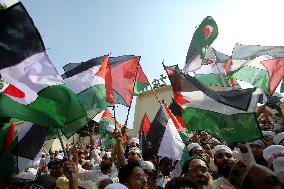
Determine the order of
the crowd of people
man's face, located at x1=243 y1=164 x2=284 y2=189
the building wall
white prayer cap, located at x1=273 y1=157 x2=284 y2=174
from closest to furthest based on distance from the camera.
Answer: man's face, located at x1=243 y1=164 x2=284 y2=189 → the crowd of people → white prayer cap, located at x1=273 y1=157 x2=284 y2=174 → the building wall

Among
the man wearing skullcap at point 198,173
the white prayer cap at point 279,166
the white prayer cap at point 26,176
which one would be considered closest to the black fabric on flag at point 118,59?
the white prayer cap at point 26,176

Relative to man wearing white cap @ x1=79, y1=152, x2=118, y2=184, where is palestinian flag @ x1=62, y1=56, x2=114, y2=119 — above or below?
above

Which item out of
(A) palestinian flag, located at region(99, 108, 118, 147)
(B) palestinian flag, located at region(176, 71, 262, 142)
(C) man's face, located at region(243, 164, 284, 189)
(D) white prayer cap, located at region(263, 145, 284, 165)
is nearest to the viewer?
(C) man's face, located at region(243, 164, 284, 189)

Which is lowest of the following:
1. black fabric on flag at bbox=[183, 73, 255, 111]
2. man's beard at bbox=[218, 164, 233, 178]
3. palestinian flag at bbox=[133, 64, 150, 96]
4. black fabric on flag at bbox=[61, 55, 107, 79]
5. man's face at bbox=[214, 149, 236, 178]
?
man's beard at bbox=[218, 164, 233, 178]

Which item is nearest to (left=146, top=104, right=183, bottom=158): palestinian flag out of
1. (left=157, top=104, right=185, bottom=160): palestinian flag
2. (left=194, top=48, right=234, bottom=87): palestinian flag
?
(left=157, top=104, right=185, bottom=160): palestinian flag

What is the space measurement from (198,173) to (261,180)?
2174 millimetres

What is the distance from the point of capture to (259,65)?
9.16 meters

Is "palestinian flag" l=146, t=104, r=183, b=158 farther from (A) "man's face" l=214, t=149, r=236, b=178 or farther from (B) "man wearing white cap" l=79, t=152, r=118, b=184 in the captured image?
(A) "man's face" l=214, t=149, r=236, b=178

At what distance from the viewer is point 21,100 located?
193 inches

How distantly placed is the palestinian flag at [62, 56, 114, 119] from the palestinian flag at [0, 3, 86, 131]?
159 centimetres

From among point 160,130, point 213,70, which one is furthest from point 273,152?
point 213,70

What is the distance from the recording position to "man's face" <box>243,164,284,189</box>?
7.98 feet

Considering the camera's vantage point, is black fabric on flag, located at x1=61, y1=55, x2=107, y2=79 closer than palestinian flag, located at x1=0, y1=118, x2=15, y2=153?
No

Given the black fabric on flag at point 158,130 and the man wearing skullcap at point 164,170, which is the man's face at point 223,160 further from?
the black fabric on flag at point 158,130
